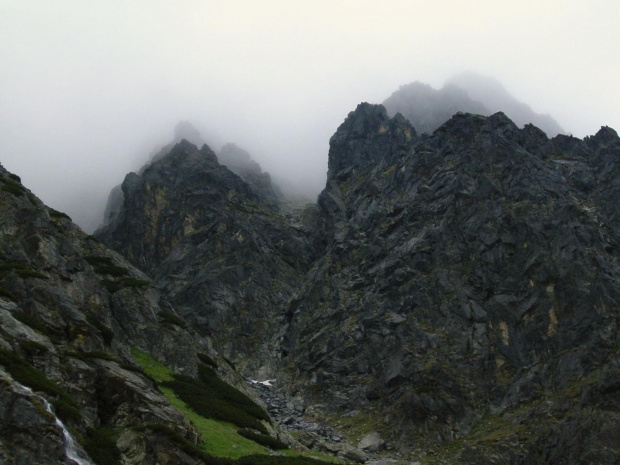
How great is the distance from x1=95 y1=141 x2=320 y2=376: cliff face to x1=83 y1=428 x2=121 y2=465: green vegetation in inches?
2594

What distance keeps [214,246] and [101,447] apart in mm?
97774

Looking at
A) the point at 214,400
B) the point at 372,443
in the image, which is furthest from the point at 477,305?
the point at 214,400

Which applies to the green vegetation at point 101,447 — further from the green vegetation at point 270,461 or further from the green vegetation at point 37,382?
the green vegetation at point 270,461

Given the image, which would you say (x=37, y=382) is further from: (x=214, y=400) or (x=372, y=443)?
(x=372, y=443)

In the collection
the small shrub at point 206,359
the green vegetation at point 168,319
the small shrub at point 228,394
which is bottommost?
the small shrub at point 206,359

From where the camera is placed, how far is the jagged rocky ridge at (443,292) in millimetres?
55812

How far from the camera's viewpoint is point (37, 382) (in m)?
20.3

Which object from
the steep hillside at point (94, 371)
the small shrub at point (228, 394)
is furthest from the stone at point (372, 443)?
the steep hillside at point (94, 371)

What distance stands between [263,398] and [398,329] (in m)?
21.3

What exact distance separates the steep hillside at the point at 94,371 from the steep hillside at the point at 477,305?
21246mm

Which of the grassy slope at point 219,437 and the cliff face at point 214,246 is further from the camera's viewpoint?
the cliff face at point 214,246

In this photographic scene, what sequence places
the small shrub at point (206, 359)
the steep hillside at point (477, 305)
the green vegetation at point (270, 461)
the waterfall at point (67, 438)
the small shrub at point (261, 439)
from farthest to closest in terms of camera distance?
the small shrub at point (206, 359), the steep hillside at point (477, 305), the small shrub at point (261, 439), the green vegetation at point (270, 461), the waterfall at point (67, 438)

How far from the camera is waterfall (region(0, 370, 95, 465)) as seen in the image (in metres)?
17.9

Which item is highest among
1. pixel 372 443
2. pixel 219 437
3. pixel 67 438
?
pixel 67 438
